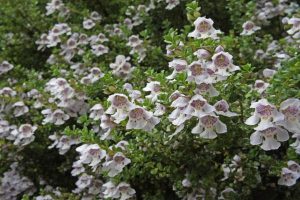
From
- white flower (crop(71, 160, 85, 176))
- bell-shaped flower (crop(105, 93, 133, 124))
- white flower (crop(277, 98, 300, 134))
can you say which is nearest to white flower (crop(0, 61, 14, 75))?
white flower (crop(71, 160, 85, 176))

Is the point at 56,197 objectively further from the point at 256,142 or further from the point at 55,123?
the point at 256,142

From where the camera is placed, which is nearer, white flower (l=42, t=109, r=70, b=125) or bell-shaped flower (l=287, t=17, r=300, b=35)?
bell-shaped flower (l=287, t=17, r=300, b=35)

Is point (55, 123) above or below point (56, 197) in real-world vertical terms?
above

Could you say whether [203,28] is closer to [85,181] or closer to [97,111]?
[97,111]

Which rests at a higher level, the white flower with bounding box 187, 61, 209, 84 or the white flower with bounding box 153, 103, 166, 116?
the white flower with bounding box 187, 61, 209, 84

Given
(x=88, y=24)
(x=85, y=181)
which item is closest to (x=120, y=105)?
(x=85, y=181)

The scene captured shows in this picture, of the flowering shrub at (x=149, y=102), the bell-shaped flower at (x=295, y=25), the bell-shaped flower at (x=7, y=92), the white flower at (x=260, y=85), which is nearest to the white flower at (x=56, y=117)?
the flowering shrub at (x=149, y=102)

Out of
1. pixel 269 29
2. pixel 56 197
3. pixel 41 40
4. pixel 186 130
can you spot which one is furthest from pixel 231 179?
pixel 41 40

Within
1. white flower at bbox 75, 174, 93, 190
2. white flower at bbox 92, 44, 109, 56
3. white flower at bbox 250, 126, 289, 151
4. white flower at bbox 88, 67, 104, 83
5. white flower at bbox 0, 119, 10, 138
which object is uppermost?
white flower at bbox 250, 126, 289, 151

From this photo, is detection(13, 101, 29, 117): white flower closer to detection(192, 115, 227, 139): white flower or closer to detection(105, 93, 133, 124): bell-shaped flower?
detection(105, 93, 133, 124): bell-shaped flower
